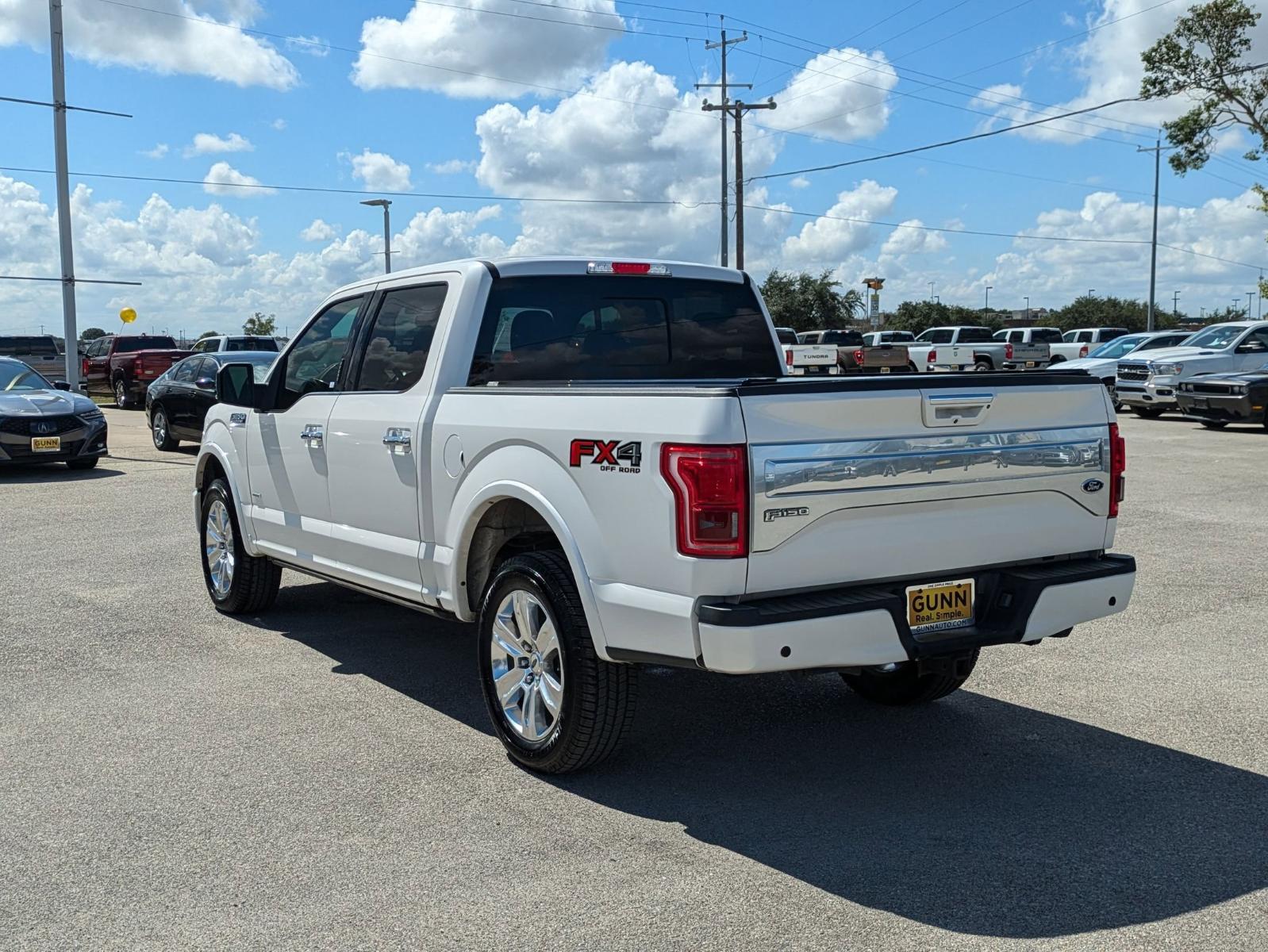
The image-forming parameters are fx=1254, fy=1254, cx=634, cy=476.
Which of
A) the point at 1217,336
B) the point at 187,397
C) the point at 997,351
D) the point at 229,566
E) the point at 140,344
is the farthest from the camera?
the point at 997,351

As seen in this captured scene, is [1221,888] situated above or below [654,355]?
below

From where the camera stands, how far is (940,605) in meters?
4.47

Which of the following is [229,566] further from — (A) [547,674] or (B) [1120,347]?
(B) [1120,347]

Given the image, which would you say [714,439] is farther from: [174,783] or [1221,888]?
[174,783]

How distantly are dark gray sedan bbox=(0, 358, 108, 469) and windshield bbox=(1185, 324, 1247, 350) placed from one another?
2030cm

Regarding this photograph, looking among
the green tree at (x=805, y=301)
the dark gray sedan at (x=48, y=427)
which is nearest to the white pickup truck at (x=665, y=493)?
the dark gray sedan at (x=48, y=427)

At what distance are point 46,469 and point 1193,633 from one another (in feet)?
47.7

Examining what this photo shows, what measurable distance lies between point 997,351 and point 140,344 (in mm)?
24188

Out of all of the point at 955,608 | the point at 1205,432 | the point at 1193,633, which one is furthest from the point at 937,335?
the point at 955,608

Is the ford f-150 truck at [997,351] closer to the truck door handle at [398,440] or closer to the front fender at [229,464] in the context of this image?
the front fender at [229,464]

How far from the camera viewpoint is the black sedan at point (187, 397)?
61.8 feet

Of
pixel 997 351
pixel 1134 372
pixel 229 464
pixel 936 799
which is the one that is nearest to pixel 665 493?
pixel 936 799

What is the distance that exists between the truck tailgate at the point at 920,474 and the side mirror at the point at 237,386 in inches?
152

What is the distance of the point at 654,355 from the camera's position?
236 inches
